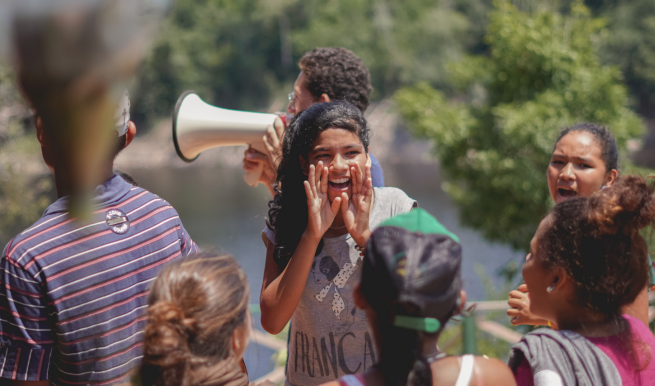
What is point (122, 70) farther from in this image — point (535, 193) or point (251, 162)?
point (535, 193)

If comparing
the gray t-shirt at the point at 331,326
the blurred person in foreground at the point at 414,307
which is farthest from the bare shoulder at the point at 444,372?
the gray t-shirt at the point at 331,326

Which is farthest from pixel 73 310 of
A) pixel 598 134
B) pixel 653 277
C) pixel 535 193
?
pixel 535 193

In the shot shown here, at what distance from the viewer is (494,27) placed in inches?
394

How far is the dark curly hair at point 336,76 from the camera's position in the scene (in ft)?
9.20

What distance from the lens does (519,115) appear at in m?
9.47

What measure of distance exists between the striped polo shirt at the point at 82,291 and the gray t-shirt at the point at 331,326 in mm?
578

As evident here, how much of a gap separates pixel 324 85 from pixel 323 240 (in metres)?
0.95

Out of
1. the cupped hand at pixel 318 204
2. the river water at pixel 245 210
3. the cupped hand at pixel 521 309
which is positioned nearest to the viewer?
the cupped hand at pixel 318 204

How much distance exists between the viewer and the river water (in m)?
18.6

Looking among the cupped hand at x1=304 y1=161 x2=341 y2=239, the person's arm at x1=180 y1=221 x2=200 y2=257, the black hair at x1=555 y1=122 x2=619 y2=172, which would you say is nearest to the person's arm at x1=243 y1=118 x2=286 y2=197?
the cupped hand at x1=304 y1=161 x2=341 y2=239

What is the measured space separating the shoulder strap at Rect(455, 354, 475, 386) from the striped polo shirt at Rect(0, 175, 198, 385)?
90 centimetres

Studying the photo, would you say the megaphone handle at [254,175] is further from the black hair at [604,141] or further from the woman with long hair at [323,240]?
the black hair at [604,141]

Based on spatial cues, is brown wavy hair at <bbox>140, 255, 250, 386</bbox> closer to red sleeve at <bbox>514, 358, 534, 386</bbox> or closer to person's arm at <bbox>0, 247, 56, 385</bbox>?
person's arm at <bbox>0, 247, 56, 385</bbox>

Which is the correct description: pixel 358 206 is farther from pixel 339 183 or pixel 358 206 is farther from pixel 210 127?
pixel 210 127
